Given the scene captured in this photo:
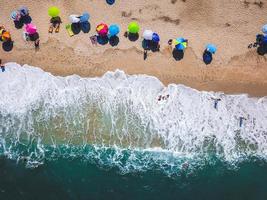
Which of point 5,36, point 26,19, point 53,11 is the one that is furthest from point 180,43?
point 5,36

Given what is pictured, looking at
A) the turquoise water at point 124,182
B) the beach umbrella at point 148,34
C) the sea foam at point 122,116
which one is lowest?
the turquoise water at point 124,182

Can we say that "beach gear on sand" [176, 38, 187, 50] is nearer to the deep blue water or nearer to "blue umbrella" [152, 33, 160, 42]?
"blue umbrella" [152, 33, 160, 42]

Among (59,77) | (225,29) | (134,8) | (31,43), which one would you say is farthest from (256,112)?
(31,43)

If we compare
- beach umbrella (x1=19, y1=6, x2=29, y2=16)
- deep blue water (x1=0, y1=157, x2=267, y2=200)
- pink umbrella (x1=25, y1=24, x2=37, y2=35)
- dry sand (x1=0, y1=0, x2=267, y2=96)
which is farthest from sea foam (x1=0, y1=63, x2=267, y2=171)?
beach umbrella (x1=19, y1=6, x2=29, y2=16)

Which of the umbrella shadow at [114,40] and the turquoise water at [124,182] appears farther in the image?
the umbrella shadow at [114,40]

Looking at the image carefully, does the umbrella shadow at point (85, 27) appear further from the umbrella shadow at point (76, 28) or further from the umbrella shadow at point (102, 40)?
the umbrella shadow at point (102, 40)

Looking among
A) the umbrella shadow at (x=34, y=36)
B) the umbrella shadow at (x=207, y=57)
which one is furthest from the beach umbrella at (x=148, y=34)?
the umbrella shadow at (x=34, y=36)

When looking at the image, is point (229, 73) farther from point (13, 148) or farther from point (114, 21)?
point (13, 148)
